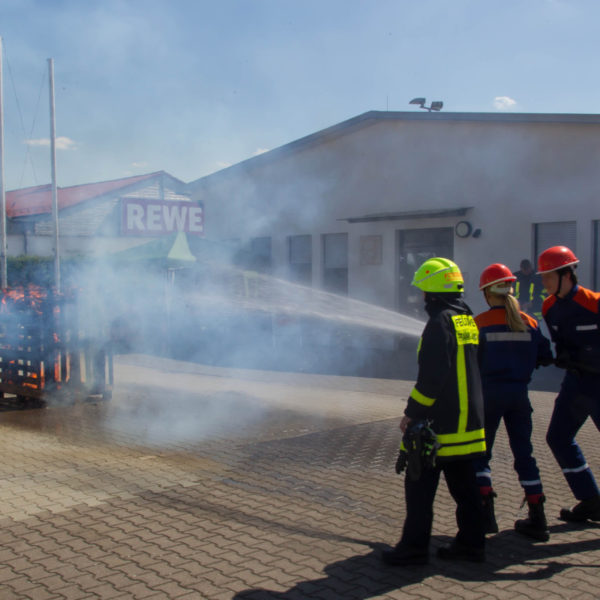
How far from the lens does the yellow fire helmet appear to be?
362 cm

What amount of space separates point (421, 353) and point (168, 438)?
3851 mm

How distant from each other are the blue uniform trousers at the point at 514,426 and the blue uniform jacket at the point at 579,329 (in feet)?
1.40

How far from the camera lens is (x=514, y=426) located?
4188 millimetres

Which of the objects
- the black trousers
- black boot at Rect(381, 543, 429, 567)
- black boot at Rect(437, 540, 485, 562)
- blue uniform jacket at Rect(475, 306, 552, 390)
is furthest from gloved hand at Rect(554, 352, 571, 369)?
black boot at Rect(381, 543, 429, 567)

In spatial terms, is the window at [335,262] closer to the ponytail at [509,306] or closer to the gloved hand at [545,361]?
the gloved hand at [545,361]

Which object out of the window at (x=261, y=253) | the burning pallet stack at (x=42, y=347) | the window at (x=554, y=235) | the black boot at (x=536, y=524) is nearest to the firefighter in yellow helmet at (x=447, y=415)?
the black boot at (x=536, y=524)

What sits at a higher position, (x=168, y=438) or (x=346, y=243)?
(x=346, y=243)

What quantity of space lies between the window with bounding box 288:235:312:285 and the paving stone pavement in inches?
306

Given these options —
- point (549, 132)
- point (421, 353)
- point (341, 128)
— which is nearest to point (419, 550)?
point (421, 353)

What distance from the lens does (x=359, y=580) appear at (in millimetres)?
3457

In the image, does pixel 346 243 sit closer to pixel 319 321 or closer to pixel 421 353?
pixel 319 321

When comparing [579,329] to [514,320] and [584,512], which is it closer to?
[514,320]

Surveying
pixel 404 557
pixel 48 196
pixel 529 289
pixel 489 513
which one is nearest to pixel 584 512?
pixel 489 513

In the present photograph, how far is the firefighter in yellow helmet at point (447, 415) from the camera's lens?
11.4ft
